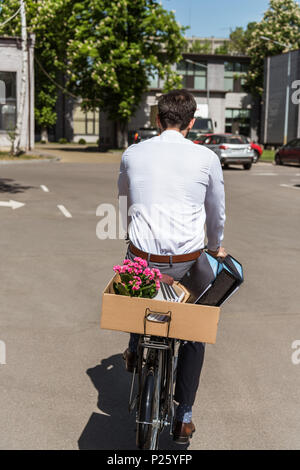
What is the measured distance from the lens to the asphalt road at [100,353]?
355 centimetres

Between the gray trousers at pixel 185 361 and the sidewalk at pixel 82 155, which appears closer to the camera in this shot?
the gray trousers at pixel 185 361

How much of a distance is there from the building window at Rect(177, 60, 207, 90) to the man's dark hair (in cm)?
5666

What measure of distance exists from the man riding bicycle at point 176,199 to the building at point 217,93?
5121 centimetres

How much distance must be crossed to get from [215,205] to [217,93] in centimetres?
5692

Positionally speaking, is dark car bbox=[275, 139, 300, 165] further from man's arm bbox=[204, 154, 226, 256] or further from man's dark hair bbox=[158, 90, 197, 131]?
man's dark hair bbox=[158, 90, 197, 131]

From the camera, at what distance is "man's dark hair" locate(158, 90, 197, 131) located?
315 cm

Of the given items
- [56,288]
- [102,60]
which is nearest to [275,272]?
[56,288]

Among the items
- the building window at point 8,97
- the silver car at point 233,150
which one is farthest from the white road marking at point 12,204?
the building window at point 8,97

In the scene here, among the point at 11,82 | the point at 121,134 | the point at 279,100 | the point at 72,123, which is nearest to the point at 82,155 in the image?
the point at 11,82

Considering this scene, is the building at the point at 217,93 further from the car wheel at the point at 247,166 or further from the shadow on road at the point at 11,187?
the shadow on road at the point at 11,187

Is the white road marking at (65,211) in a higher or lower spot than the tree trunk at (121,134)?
lower

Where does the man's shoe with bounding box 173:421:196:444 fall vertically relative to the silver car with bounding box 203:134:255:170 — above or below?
below

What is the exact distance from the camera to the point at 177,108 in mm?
3158

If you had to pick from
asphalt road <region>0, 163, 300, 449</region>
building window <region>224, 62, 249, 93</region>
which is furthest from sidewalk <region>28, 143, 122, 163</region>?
asphalt road <region>0, 163, 300, 449</region>
